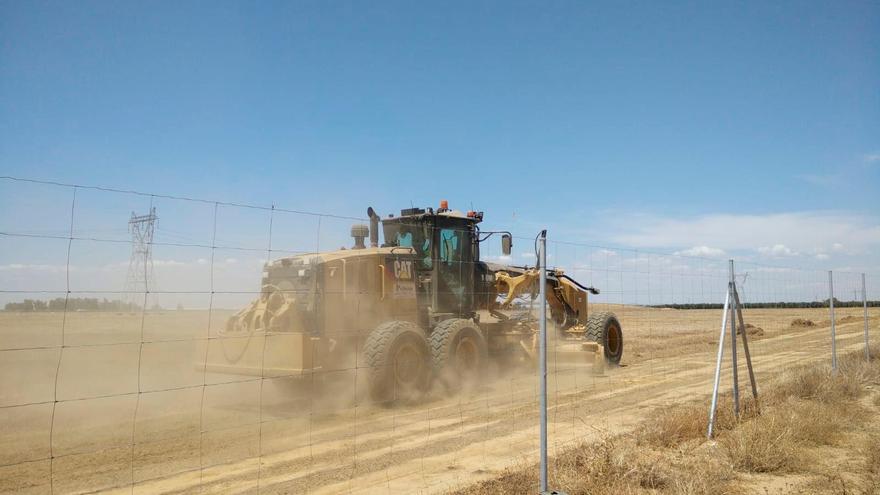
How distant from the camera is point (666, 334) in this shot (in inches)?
1089

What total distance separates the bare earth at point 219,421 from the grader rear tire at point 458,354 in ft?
1.00

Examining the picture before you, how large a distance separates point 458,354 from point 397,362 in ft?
5.06

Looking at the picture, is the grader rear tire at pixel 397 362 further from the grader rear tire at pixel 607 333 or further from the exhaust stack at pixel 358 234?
the grader rear tire at pixel 607 333

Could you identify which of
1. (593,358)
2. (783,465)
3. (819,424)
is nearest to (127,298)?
(783,465)

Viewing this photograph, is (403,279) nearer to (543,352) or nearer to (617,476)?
(617,476)

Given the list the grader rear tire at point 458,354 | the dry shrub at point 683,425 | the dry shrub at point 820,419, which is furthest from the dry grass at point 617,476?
the grader rear tire at point 458,354

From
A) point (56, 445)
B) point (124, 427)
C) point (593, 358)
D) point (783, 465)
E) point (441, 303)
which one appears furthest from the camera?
point (593, 358)

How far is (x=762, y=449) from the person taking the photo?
6.64 m

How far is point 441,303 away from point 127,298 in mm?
6400

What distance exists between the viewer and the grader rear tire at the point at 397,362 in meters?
9.84

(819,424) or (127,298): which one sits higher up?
(127,298)

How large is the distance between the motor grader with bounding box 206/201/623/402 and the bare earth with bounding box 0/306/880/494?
0.41 m

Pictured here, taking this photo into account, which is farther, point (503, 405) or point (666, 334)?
point (666, 334)

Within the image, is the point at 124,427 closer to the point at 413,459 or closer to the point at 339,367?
the point at 339,367
